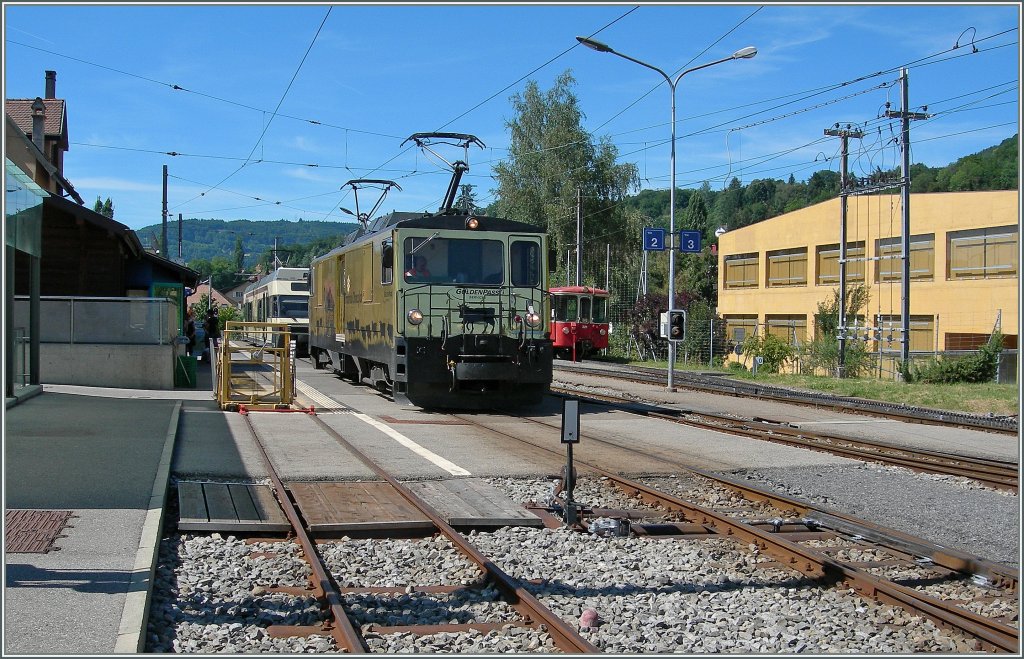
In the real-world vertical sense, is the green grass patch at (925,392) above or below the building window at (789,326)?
below

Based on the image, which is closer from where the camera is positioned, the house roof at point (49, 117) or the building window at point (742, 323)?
the house roof at point (49, 117)

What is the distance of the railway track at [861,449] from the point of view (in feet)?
35.3

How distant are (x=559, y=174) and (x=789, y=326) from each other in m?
17.0

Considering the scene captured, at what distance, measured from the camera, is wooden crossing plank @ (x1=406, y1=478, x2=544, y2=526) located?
798 centimetres

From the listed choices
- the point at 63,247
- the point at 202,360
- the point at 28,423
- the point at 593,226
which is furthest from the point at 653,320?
the point at 28,423

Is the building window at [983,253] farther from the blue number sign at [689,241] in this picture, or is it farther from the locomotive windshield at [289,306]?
the locomotive windshield at [289,306]

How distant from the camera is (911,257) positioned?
3688 centimetres

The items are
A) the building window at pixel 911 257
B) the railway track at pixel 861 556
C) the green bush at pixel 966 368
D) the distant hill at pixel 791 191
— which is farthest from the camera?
the distant hill at pixel 791 191

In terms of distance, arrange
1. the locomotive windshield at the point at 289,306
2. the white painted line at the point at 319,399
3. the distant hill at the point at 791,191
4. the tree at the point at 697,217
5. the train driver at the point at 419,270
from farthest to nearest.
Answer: the tree at the point at 697,217
the distant hill at the point at 791,191
the locomotive windshield at the point at 289,306
the white painted line at the point at 319,399
the train driver at the point at 419,270

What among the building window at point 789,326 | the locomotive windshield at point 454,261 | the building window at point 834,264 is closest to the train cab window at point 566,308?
the building window at point 789,326

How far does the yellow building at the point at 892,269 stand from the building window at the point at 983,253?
4cm

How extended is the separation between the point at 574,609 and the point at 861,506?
4.32m

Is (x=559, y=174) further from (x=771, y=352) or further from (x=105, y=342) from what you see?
(x=105, y=342)

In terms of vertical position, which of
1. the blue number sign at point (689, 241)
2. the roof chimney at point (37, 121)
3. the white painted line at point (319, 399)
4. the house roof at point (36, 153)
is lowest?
the white painted line at point (319, 399)
